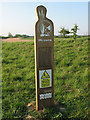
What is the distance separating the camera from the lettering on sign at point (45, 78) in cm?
417

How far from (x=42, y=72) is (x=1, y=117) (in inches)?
71.9

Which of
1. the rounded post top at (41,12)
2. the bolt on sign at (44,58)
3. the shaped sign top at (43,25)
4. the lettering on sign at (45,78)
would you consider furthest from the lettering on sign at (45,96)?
the rounded post top at (41,12)

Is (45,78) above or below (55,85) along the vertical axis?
above

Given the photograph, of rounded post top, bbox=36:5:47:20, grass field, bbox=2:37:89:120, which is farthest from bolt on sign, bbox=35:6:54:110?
grass field, bbox=2:37:89:120

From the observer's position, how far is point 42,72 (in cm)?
415

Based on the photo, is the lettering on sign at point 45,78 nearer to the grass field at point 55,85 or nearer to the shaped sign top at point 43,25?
the grass field at point 55,85

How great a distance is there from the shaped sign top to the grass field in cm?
218

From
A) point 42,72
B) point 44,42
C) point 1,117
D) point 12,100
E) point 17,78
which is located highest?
point 44,42

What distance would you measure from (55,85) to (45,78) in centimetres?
183

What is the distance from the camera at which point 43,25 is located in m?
3.91

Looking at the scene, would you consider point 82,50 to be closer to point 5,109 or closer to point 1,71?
point 1,71

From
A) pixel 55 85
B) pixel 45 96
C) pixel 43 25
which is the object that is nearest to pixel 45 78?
pixel 45 96

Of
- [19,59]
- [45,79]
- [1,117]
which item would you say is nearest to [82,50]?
[19,59]

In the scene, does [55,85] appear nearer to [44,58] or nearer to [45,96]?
[45,96]
